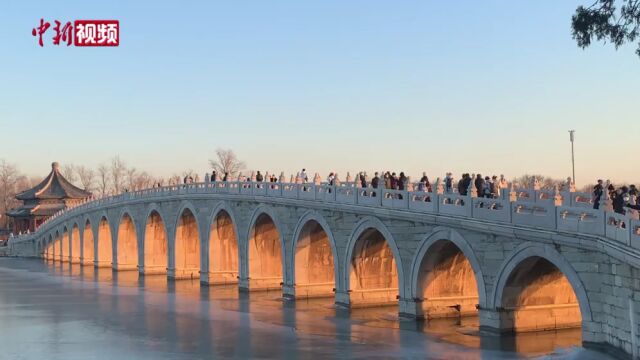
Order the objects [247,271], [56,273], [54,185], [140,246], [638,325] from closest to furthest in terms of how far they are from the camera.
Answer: [638,325], [247,271], [140,246], [56,273], [54,185]

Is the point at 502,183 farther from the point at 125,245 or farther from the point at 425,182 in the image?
the point at 125,245

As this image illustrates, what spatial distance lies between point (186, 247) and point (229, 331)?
1991 cm

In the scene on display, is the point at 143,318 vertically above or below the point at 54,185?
below

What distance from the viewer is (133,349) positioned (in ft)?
66.5

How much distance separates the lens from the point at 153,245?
154 feet

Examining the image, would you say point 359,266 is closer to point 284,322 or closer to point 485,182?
point 284,322

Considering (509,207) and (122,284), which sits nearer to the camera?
(509,207)

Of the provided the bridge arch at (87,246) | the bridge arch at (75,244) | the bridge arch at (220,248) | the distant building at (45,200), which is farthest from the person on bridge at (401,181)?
the distant building at (45,200)

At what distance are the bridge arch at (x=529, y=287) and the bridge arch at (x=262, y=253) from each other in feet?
49.2

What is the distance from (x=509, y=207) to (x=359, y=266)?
843 cm

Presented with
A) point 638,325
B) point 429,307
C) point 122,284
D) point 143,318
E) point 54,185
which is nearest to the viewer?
point 638,325

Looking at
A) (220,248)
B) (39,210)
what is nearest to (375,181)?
(220,248)

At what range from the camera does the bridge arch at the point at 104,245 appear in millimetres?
55906

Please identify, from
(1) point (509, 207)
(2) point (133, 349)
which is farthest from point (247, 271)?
(1) point (509, 207)
